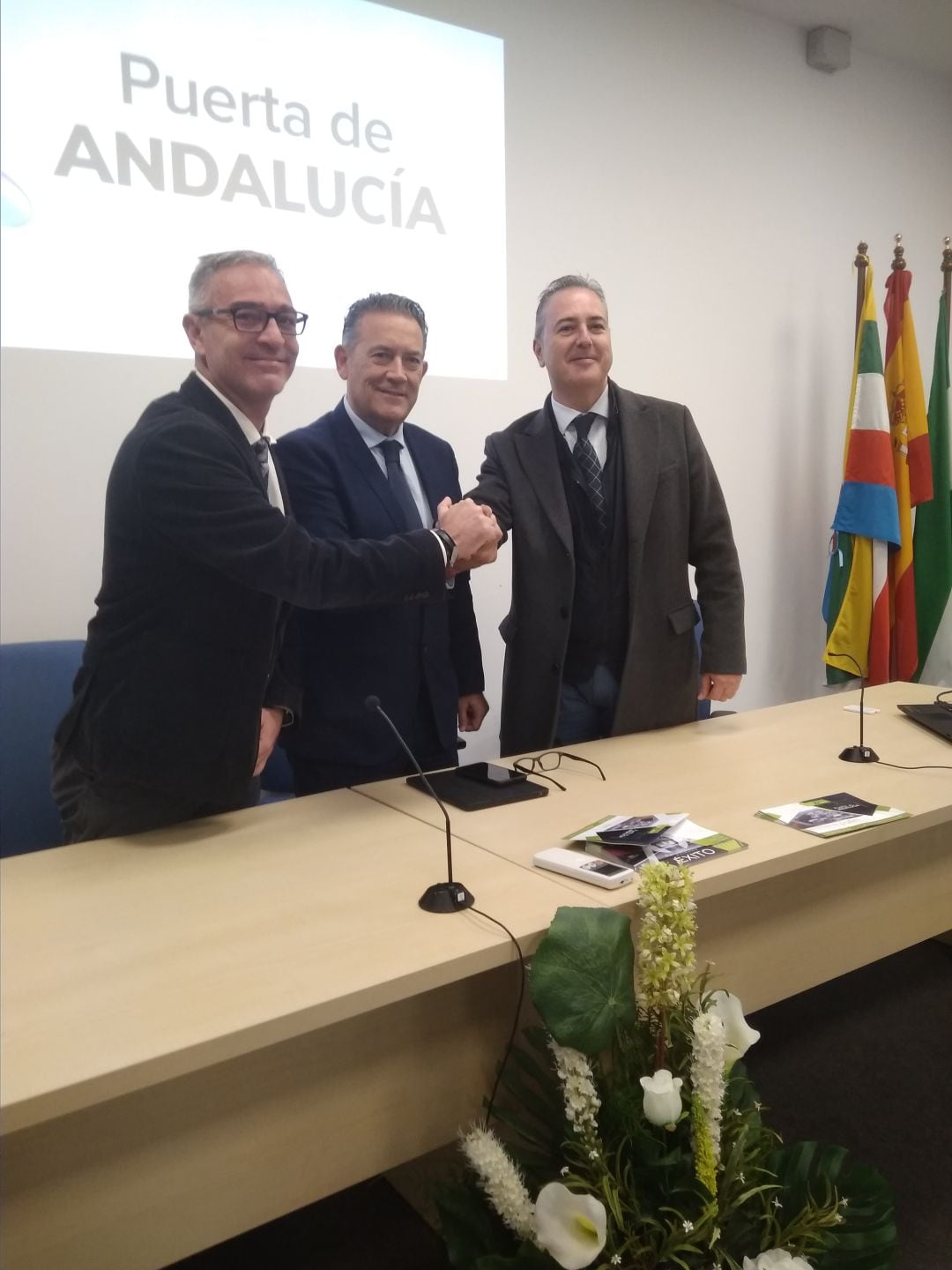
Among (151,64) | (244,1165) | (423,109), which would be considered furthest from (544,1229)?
(423,109)

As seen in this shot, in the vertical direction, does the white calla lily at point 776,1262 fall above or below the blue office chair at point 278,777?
below

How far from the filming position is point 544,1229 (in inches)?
39.9

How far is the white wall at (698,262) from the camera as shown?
7.26 feet

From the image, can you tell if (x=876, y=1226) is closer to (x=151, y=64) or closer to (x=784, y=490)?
(x=151, y=64)

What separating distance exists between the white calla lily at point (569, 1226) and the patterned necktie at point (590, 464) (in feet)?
4.44

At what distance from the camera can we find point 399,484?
1.98m

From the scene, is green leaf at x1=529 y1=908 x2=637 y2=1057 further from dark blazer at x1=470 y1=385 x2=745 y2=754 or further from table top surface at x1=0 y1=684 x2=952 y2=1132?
dark blazer at x1=470 y1=385 x2=745 y2=754

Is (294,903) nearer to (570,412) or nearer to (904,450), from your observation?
(570,412)

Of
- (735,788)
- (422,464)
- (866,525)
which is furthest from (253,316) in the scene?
(866,525)

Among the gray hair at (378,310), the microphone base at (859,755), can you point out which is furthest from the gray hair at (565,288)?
the microphone base at (859,755)

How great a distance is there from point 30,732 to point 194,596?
0.89 meters

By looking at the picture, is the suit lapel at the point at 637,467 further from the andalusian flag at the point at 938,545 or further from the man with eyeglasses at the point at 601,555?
the andalusian flag at the point at 938,545

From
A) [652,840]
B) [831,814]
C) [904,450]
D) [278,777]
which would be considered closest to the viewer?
[652,840]

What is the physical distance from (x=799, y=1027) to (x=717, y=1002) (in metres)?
1.19
